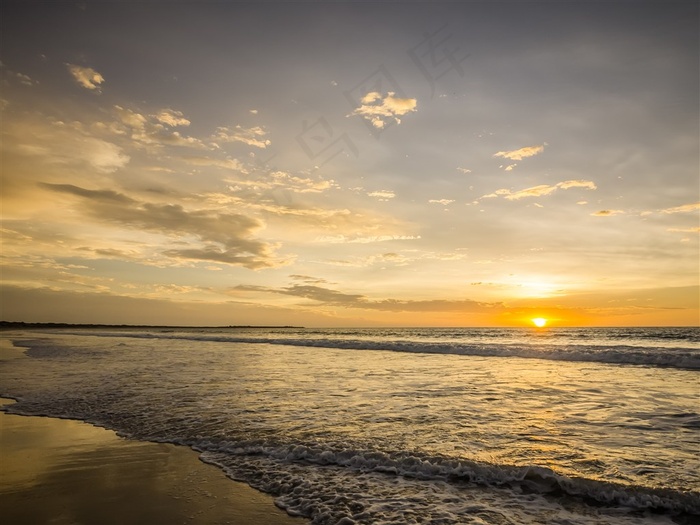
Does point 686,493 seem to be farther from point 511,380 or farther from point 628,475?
point 511,380

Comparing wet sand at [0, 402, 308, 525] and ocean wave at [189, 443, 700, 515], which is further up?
ocean wave at [189, 443, 700, 515]

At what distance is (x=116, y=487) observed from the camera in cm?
595

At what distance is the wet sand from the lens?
5.09 m

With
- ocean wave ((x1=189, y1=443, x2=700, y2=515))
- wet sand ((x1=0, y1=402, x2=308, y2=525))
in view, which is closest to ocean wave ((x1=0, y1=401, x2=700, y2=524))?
ocean wave ((x1=189, y1=443, x2=700, y2=515))

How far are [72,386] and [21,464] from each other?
932cm

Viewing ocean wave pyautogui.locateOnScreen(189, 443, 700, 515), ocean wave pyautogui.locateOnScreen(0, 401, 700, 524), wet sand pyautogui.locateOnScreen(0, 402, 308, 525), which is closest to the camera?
wet sand pyautogui.locateOnScreen(0, 402, 308, 525)

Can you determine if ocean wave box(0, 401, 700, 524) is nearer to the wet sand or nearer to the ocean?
the ocean

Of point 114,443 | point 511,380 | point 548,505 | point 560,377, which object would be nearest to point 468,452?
point 548,505

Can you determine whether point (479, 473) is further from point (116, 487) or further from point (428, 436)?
point (116, 487)

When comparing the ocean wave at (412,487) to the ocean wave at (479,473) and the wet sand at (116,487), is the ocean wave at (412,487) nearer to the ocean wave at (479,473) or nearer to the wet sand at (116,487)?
the ocean wave at (479,473)

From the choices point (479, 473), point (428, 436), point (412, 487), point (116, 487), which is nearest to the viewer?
point (116, 487)

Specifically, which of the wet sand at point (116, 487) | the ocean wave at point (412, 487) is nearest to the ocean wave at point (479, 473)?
the ocean wave at point (412, 487)

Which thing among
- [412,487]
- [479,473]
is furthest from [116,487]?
[479,473]

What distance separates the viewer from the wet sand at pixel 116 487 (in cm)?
509
